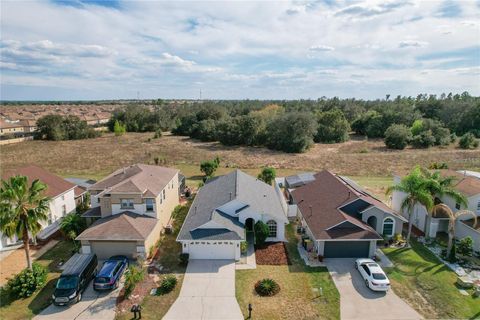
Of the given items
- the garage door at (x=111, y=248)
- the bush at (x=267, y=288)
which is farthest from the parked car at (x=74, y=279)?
the bush at (x=267, y=288)

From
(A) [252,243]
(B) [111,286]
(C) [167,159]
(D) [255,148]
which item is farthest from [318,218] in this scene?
(D) [255,148]

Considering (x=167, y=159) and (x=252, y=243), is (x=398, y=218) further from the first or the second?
(x=167, y=159)

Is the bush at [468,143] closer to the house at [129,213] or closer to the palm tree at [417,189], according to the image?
the palm tree at [417,189]

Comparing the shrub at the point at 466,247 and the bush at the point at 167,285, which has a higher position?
the shrub at the point at 466,247

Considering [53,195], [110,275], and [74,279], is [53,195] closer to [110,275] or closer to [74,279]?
[74,279]

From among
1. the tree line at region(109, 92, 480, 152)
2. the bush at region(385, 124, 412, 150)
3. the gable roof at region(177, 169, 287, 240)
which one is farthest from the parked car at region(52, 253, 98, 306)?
the bush at region(385, 124, 412, 150)

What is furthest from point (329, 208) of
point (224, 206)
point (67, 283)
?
point (67, 283)
